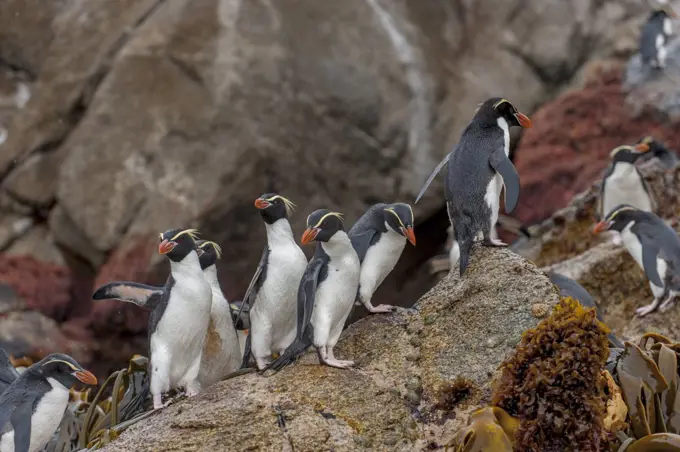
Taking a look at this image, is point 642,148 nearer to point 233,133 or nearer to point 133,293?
point 233,133

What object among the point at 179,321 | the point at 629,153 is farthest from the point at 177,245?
the point at 629,153

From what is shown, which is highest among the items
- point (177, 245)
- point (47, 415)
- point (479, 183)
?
point (479, 183)

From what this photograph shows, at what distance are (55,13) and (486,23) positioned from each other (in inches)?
274

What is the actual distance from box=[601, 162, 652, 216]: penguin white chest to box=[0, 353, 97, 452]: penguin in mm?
6261

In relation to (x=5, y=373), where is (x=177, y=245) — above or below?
above

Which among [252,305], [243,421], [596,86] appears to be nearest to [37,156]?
[596,86]

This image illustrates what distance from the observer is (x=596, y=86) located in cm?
1459

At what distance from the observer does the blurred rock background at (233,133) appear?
1278cm

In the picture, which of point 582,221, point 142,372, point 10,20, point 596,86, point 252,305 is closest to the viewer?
point 252,305

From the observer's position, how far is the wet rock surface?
4.27 meters

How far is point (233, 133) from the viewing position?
12883 millimetres

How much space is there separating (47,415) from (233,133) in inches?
314

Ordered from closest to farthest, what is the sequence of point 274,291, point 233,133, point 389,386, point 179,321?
point 389,386 < point 179,321 < point 274,291 < point 233,133

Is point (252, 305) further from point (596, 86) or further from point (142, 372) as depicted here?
point (596, 86)
